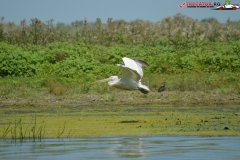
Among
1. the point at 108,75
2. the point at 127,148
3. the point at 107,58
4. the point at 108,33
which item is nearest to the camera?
the point at 127,148

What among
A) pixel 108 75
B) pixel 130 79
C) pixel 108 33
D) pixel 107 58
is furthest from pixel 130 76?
pixel 108 33

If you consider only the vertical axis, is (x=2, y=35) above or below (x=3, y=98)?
above

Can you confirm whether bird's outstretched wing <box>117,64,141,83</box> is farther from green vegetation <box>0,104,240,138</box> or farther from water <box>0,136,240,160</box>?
water <box>0,136,240,160</box>

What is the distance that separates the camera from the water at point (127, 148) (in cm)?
972

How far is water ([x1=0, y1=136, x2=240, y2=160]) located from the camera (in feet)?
31.9

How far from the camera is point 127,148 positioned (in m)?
10.4

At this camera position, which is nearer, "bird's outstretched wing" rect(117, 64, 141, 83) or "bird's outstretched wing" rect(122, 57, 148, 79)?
"bird's outstretched wing" rect(117, 64, 141, 83)

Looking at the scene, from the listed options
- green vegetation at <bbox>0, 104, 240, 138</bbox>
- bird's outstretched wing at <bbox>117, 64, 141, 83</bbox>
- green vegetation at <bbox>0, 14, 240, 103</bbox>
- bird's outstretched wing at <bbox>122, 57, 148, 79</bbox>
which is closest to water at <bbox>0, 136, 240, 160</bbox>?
green vegetation at <bbox>0, 104, 240, 138</bbox>

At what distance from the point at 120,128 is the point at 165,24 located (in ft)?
56.2

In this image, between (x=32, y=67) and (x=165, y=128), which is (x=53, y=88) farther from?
(x=165, y=128)

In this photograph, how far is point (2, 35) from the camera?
24812 millimetres

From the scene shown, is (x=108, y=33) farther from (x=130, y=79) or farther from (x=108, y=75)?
(x=130, y=79)

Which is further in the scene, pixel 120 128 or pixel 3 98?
pixel 3 98

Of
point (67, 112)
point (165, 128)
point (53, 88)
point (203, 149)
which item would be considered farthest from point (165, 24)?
point (203, 149)
